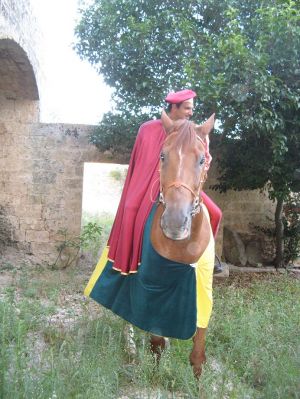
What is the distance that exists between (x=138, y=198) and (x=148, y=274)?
0.56 m

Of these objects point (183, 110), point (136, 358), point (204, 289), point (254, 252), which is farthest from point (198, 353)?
point (254, 252)

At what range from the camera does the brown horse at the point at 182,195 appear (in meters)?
2.19

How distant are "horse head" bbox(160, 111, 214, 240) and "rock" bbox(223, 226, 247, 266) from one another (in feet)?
19.1

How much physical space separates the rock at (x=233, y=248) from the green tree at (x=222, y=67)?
1259 mm

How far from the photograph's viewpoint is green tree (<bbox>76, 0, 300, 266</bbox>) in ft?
16.6

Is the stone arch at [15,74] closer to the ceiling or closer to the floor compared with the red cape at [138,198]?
closer to the ceiling

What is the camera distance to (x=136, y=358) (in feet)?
10.6

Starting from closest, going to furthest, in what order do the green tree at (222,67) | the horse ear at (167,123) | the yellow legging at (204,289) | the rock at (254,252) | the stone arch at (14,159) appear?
the horse ear at (167,123) → the yellow legging at (204,289) → the green tree at (222,67) → the stone arch at (14,159) → the rock at (254,252)

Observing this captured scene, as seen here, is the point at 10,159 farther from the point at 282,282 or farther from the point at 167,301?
the point at 167,301

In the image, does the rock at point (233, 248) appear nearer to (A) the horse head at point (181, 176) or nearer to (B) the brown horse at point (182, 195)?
(B) the brown horse at point (182, 195)

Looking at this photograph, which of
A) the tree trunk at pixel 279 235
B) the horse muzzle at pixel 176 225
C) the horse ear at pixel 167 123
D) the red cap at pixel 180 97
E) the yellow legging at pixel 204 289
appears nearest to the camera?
the horse muzzle at pixel 176 225

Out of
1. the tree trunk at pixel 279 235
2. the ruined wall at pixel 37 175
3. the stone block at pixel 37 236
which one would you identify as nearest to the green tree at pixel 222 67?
the tree trunk at pixel 279 235

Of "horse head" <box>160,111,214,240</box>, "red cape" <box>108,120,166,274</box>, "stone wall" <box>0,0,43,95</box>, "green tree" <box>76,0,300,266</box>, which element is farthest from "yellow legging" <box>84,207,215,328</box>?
"stone wall" <box>0,0,43,95</box>

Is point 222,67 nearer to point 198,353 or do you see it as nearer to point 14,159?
point 198,353
